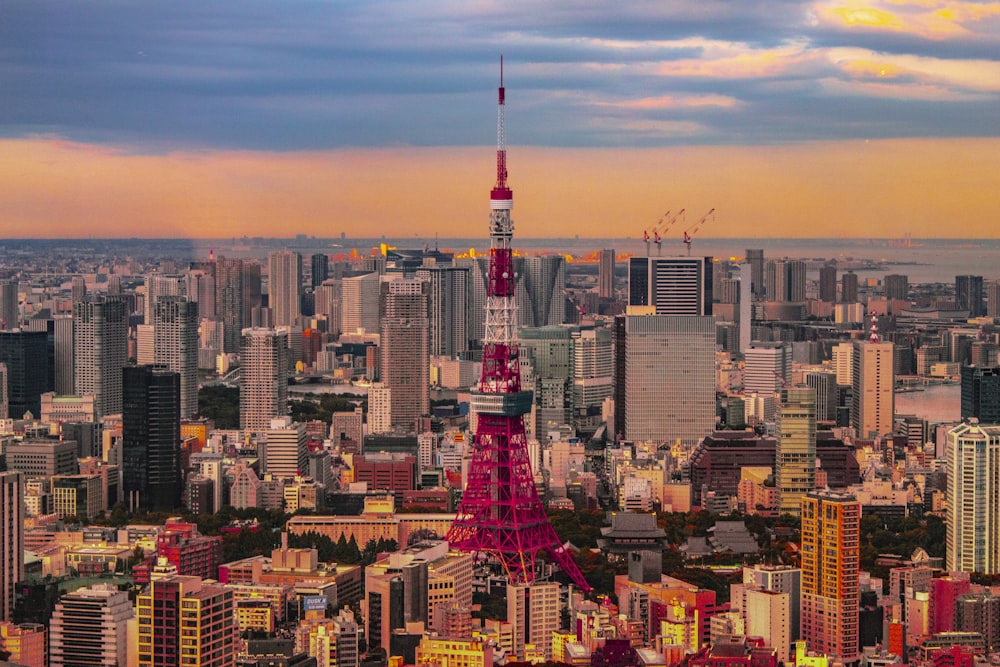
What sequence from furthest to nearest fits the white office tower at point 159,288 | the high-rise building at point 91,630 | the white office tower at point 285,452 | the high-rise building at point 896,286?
the white office tower at point 159,288 → the high-rise building at point 896,286 → the white office tower at point 285,452 → the high-rise building at point 91,630

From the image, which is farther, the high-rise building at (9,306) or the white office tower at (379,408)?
the white office tower at (379,408)

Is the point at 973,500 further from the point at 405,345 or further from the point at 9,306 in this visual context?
the point at 405,345

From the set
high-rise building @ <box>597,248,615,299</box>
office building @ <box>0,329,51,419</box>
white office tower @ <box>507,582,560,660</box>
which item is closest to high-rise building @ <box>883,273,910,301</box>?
high-rise building @ <box>597,248,615,299</box>

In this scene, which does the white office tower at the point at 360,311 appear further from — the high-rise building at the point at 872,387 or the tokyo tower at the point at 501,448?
the tokyo tower at the point at 501,448

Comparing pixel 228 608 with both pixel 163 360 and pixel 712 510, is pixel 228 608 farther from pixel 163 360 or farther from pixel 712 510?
pixel 163 360

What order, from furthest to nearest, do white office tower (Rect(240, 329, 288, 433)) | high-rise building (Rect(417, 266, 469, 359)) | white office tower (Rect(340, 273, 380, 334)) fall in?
white office tower (Rect(340, 273, 380, 334)), high-rise building (Rect(417, 266, 469, 359)), white office tower (Rect(240, 329, 288, 433))

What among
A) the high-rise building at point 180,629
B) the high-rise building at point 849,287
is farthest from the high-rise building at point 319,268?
the high-rise building at point 180,629

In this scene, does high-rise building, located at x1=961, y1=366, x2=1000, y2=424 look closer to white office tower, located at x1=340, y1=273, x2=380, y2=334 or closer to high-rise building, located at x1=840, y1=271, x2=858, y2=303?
high-rise building, located at x1=840, y1=271, x2=858, y2=303
